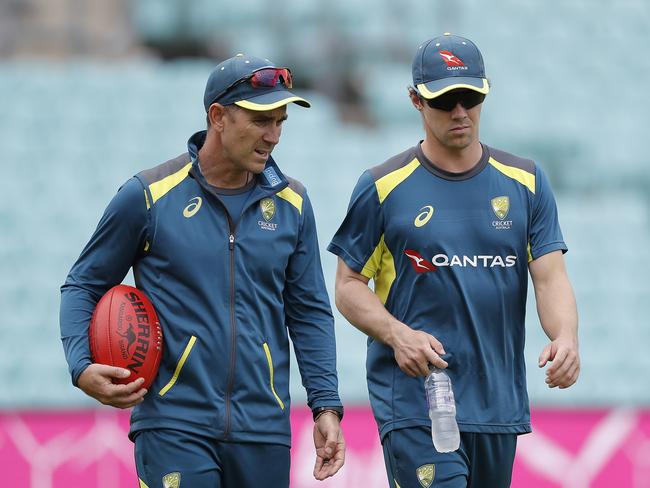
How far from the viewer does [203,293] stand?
471cm

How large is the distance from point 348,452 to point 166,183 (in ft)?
14.5

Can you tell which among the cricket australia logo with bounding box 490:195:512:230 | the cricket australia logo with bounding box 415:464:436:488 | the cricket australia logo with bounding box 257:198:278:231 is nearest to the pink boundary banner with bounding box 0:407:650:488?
the cricket australia logo with bounding box 415:464:436:488

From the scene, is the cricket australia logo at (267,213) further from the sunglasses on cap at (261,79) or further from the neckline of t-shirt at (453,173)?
the neckline of t-shirt at (453,173)

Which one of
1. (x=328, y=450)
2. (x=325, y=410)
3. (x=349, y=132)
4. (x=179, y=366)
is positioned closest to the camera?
(x=179, y=366)

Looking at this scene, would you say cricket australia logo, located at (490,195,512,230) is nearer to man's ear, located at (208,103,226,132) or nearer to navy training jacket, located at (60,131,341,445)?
navy training jacket, located at (60,131,341,445)

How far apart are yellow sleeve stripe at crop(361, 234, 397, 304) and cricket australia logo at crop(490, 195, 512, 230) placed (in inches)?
17.6

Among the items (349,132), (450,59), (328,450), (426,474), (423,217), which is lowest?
(426,474)

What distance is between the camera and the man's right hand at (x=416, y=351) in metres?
4.81

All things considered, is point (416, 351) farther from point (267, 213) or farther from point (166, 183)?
point (166, 183)

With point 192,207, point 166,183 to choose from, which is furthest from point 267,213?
point 166,183

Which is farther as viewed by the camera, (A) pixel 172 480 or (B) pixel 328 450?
(B) pixel 328 450

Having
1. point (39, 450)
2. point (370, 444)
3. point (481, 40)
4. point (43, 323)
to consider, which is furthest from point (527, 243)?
point (481, 40)

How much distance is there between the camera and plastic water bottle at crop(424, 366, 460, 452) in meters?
4.92

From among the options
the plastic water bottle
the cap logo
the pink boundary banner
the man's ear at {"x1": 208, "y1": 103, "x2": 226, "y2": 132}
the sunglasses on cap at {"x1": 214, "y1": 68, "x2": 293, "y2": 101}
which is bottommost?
the pink boundary banner
